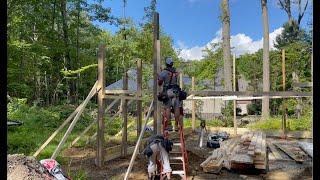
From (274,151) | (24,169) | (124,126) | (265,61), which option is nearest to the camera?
(24,169)

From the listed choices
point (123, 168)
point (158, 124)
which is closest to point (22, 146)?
point (123, 168)

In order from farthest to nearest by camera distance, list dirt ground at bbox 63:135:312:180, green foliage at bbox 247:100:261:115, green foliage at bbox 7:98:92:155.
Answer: green foliage at bbox 247:100:261:115 → green foliage at bbox 7:98:92:155 → dirt ground at bbox 63:135:312:180

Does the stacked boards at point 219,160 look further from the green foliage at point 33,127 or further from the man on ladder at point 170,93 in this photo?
the green foliage at point 33,127

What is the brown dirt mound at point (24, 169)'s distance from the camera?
3.60 m

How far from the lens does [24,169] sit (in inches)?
147

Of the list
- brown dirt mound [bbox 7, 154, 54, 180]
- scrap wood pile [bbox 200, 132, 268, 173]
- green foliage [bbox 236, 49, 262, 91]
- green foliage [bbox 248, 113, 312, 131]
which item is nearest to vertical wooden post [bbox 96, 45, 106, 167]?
scrap wood pile [bbox 200, 132, 268, 173]

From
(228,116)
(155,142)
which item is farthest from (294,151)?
(228,116)

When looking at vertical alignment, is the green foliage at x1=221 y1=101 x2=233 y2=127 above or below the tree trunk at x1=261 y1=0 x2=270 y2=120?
below

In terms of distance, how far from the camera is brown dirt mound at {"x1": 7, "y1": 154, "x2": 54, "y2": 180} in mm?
3604

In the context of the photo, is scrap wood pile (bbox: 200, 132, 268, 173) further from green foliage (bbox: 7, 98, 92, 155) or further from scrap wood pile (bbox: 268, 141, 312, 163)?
green foliage (bbox: 7, 98, 92, 155)

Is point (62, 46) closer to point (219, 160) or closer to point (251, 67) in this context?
point (219, 160)

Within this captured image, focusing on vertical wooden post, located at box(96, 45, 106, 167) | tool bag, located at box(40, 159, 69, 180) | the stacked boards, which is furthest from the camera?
vertical wooden post, located at box(96, 45, 106, 167)

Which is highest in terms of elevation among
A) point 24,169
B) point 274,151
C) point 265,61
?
point 265,61
